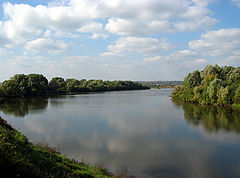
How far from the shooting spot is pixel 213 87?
1508 inches

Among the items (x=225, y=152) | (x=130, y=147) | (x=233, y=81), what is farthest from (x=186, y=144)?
(x=233, y=81)

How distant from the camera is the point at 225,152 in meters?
13.9

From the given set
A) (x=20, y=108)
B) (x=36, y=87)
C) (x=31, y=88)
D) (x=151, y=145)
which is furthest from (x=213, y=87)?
(x=36, y=87)

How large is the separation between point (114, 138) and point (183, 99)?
120ft

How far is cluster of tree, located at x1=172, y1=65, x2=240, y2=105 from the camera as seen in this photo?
118ft

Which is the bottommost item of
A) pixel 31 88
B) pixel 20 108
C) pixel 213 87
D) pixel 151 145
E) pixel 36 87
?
pixel 151 145

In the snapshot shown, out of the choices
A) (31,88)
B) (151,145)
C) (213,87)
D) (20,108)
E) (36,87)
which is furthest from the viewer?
(36,87)

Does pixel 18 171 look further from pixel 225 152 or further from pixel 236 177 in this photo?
pixel 225 152

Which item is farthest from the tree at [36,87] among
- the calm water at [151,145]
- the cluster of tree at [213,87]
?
the calm water at [151,145]

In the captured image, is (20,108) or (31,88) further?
(31,88)

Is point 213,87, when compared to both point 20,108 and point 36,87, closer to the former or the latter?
point 20,108

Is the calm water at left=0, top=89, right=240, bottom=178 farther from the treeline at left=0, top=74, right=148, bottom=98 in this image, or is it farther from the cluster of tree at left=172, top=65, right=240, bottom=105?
the treeline at left=0, top=74, right=148, bottom=98

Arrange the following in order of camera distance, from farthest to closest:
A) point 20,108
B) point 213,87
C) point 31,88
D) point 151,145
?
point 31,88
point 213,87
point 20,108
point 151,145

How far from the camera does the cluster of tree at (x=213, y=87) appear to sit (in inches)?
1419
